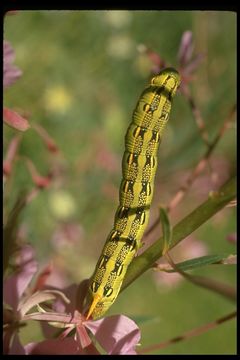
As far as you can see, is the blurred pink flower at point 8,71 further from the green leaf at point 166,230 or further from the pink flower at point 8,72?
the green leaf at point 166,230

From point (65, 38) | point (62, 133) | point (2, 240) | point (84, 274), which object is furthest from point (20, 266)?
point (65, 38)

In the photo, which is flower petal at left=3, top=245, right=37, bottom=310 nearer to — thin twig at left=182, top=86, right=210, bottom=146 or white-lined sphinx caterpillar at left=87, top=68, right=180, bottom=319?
white-lined sphinx caterpillar at left=87, top=68, right=180, bottom=319

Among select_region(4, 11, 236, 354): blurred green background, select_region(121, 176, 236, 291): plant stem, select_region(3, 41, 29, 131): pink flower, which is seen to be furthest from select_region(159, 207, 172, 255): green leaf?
select_region(4, 11, 236, 354): blurred green background

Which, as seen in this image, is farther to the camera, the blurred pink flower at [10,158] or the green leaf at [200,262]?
the blurred pink flower at [10,158]

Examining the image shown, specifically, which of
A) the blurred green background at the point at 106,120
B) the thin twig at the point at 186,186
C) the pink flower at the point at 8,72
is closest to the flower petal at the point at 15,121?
the pink flower at the point at 8,72

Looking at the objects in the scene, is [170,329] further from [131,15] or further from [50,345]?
[50,345]

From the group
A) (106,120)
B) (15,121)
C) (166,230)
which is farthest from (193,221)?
(106,120)

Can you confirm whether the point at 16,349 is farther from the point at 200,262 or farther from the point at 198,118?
the point at 198,118
